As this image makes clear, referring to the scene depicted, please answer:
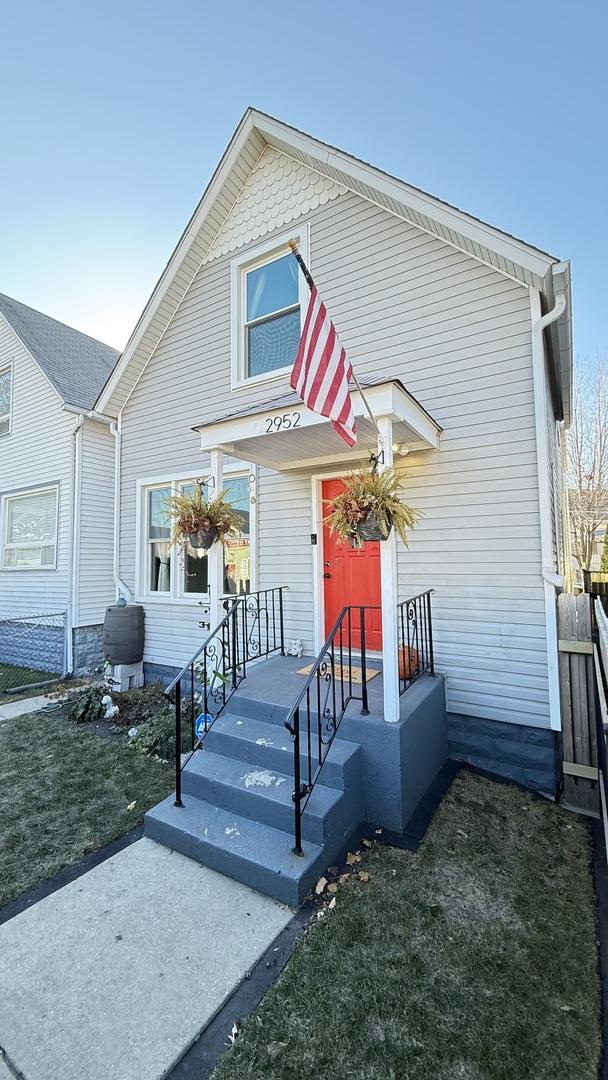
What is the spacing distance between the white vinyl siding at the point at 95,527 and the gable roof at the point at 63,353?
68 cm

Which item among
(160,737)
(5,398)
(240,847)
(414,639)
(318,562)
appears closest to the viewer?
(240,847)

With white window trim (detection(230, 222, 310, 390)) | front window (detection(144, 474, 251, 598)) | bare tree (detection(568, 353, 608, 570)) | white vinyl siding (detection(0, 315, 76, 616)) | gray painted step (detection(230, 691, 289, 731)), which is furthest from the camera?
bare tree (detection(568, 353, 608, 570))

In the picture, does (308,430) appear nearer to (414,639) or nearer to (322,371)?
(322,371)

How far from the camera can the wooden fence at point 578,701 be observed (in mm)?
3797

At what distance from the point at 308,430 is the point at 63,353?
324 inches

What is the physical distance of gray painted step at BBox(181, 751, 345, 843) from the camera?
283 centimetres

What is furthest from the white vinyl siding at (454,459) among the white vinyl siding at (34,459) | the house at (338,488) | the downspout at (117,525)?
the white vinyl siding at (34,459)

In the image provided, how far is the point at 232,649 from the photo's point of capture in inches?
174

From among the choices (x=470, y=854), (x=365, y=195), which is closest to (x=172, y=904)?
(x=470, y=854)

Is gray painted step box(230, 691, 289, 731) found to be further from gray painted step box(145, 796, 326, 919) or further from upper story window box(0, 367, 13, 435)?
upper story window box(0, 367, 13, 435)

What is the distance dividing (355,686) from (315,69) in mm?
9117

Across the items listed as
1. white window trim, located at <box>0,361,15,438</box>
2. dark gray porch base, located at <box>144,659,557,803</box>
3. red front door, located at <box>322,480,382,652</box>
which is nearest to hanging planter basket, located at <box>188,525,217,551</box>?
red front door, located at <box>322,480,382,652</box>

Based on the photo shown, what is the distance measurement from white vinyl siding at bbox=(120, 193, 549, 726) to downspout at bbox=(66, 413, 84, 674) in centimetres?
390

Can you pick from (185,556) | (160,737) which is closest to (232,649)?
(160,737)
